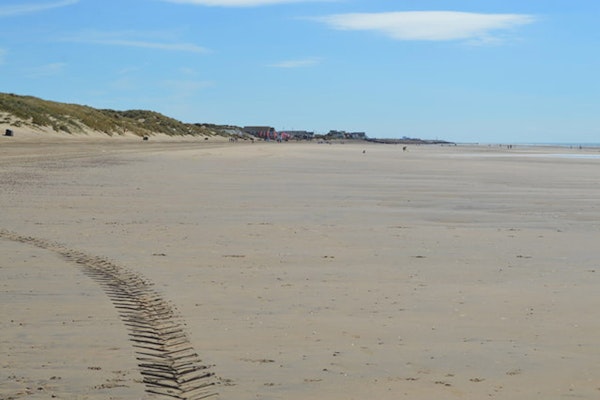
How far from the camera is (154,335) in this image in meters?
6.10

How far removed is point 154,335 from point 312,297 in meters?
1.94

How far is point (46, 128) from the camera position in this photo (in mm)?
67625

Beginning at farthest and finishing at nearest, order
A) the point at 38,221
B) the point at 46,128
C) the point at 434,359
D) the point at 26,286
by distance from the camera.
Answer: the point at 46,128 < the point at 38,221 < the point at 26,286 < the point at 434,359

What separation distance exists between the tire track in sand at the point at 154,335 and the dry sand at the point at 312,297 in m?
0.07

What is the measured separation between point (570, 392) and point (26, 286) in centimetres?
504

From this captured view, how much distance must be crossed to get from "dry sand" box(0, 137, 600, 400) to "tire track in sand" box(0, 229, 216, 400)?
68 mm

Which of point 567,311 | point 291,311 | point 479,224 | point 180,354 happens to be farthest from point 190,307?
point 479,224

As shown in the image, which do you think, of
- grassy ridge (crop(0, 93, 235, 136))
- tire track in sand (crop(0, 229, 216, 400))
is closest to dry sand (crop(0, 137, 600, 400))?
tire track in sand (crop(0, 229, 216, 400))

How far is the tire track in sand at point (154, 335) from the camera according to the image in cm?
497

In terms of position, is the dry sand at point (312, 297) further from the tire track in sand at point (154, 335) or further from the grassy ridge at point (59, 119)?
the grassy ridge at point (59, 119)

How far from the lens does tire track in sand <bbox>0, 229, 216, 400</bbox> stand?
497 cm

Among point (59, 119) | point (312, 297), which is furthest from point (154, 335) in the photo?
point (59, 119)

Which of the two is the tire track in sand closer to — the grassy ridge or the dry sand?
the dry sand

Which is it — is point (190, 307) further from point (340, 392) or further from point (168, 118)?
point (168, 118)
